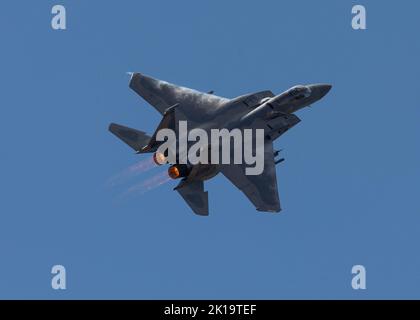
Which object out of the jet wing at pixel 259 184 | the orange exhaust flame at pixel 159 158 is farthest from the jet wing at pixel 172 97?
the orange exhaust flame at pixel 159 158

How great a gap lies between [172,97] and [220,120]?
5.64 metres

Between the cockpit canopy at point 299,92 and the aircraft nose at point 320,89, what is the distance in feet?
3.14

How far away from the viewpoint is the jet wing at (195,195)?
66.8 m

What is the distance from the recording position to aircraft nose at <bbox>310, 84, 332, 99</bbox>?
2921 inches

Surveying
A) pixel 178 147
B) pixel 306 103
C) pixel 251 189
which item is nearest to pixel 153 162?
pixel 178 147

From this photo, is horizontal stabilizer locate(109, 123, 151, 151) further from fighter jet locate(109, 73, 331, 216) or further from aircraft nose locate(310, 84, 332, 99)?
aircraft nose locate(310, 84, 332, 99)

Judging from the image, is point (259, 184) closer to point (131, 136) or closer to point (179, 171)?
point (179, 171)

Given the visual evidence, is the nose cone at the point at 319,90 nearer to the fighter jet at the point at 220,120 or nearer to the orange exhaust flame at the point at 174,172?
the fighter jet at the point at 220,120

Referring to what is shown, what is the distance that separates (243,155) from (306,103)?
719cm

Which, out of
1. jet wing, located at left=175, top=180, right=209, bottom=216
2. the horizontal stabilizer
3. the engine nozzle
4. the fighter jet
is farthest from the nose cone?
the horizontal stabilizer

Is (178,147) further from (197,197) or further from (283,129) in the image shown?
(283,129)

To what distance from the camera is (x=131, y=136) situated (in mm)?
70188
